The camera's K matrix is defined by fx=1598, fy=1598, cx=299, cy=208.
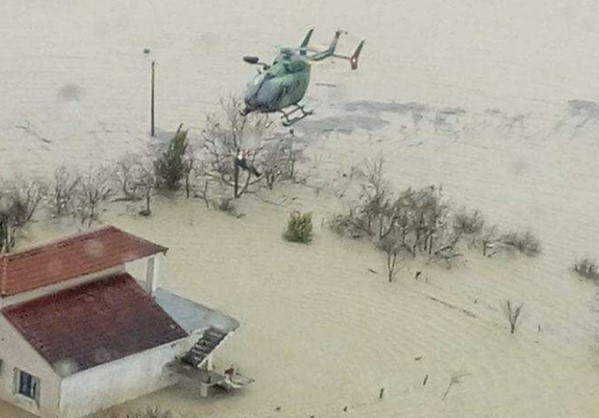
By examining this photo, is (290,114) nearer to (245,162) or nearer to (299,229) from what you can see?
(245,162)

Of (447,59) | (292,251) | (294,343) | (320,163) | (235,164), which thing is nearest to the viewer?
(294,343)

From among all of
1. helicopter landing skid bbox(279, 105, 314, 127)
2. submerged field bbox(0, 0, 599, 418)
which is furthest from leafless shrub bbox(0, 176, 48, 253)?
helicopter landing skid bbox(279, 105, 314, 127)

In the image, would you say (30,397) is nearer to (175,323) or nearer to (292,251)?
(175,323)

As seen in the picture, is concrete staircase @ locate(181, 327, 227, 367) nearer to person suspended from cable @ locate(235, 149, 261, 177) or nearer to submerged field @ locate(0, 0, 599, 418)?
submerged field @ locate(0, 0, 599, 418)

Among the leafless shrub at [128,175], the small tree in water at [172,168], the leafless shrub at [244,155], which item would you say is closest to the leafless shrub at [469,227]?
the leafless shrub at [244,155]

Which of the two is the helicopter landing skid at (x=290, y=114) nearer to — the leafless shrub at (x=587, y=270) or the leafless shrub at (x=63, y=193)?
the leafless shrub at (x=63, y=193)

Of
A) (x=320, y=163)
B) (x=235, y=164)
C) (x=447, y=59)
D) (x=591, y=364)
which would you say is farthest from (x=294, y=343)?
(x=447, y=59)

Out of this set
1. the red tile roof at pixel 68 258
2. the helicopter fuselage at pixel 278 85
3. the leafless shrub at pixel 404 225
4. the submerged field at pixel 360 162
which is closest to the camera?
the red tile roof at pixel 68 258
